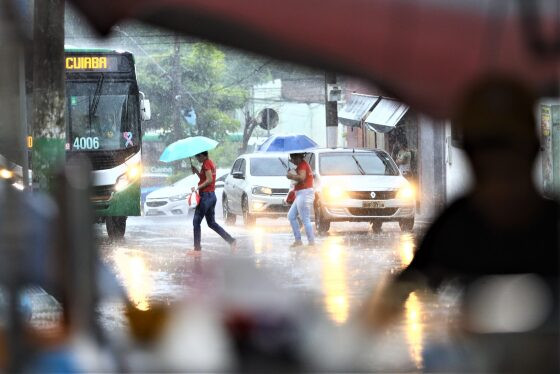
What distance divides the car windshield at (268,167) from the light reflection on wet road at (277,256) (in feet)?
3.80

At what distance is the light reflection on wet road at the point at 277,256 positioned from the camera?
1250 centimetres

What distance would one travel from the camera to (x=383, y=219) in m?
22.9

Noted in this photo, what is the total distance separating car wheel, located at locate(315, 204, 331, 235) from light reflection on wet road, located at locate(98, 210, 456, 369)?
0.23 m

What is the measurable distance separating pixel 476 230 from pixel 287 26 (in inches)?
27.3

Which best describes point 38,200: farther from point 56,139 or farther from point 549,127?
point 549,127

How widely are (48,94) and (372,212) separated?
11310 mm

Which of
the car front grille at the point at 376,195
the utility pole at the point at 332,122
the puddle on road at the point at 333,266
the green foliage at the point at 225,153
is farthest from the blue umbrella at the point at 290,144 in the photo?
the green foliage at the point at 225,153

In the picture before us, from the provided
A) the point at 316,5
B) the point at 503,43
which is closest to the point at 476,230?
the point at 503,43

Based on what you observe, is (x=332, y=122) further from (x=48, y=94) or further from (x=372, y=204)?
(x=48, y=94)

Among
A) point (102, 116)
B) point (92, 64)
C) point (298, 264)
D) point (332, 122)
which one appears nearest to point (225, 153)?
point (332, 122)

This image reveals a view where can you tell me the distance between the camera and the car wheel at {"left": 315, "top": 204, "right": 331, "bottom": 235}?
2322 centimetres

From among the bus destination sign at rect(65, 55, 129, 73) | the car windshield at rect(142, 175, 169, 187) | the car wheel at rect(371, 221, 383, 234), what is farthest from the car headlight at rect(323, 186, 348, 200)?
the car windshield at rect(142, 175, 169, 187)

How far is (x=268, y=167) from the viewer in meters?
27.3

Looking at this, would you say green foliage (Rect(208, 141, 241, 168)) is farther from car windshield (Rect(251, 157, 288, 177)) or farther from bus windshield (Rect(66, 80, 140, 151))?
bus windshield (Rect(66, 80, 140, 151))
